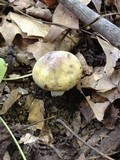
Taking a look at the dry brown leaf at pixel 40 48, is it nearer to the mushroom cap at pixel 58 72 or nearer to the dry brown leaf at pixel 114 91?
the mushroom cap at pixel 58 72

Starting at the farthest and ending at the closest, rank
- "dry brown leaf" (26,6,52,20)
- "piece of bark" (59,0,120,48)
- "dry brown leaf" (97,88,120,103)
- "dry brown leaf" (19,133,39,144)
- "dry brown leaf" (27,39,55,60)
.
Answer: "dry brown leaf" (26,6,52,20) < "dry brown leaf" (27,39,55,60) < "piece of bark" (59,0,120,48) < "dry brown leaf" (97,88,120,103) < "dry brown leaf" (19,133,39,144)

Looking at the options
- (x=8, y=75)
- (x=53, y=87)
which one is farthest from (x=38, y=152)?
(x=8, y=75)

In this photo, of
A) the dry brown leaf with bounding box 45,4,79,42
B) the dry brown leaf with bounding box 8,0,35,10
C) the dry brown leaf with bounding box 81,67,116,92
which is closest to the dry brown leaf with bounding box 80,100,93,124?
the dry brown leaf with bounding box 81,67,116,92

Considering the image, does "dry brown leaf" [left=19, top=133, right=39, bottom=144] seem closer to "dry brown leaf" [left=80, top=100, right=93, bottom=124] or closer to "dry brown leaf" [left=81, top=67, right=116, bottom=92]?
"dry brown leaf" [left=80, top=100, right=93, bottom=124]

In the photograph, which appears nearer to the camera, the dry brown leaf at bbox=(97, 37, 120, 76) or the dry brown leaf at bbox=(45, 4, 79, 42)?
the dry brown leaf at bbox=(97, 37, 120, 76)

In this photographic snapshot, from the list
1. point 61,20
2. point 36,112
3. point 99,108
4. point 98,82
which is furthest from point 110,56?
point 36,112

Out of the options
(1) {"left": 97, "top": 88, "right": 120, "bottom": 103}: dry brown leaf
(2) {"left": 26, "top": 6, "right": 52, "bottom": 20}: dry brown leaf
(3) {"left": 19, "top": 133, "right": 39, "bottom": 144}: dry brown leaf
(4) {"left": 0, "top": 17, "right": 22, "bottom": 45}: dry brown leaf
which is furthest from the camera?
(2) {"left": 26, "top": 6, "right": 52, "bottom": 20}: dry brown leaf

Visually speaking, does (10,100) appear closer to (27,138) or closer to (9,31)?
(27,138)
